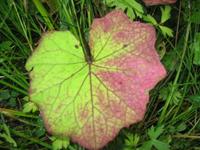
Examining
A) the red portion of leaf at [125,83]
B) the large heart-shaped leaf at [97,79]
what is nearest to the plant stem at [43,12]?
the large heart-shaped leaf at [97,79]

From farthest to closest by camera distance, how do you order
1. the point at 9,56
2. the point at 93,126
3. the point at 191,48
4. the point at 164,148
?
the point at 9,56 < the point at 191,48 < the point at 164,148 < the point at 93,126

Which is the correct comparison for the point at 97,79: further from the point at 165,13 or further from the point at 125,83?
the point at 165,13

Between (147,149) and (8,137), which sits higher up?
(8,137)

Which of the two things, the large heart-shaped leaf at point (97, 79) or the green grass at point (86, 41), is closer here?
the large heart-shaped leaf at point (97, 79)

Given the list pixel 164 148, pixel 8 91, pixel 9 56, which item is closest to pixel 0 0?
pixel 9 56

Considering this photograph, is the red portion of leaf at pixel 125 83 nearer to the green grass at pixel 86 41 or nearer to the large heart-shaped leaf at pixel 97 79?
the large heart-shaped leaf at pixel 97 79

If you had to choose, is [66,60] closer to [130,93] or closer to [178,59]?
[130,93]
